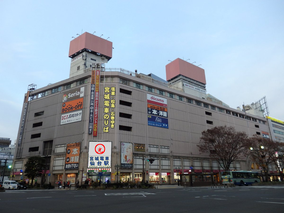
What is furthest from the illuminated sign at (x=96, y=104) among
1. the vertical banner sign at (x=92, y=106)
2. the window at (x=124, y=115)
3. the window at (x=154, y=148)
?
the window at (x=154, y=148)

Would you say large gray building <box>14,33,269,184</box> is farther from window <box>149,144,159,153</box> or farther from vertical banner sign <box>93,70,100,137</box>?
window <box>149,144,159,153</box>

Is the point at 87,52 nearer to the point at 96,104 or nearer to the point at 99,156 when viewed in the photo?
the point at 96,104

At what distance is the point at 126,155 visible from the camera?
172 ft

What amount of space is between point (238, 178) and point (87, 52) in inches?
2640

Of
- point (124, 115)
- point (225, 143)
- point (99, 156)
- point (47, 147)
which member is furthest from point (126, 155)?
point (225, 143)

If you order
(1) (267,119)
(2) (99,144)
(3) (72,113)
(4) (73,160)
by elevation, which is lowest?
(4) (73,160)

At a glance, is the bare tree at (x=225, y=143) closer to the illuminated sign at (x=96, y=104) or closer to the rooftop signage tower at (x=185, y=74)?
the illuminated sign at (x=96, y=104)

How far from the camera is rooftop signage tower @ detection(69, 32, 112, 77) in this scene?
82.2 metres

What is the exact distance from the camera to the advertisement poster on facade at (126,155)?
170ft

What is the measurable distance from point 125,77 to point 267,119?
79.2m

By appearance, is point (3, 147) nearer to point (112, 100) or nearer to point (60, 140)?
point (60, 140)

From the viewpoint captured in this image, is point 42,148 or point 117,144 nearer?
point 117,144

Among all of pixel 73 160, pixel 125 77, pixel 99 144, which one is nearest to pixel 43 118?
pixel 73 160

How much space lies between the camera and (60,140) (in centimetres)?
5581
